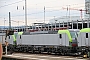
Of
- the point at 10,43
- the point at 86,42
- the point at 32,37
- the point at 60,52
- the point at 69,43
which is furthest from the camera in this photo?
the point at 10,43

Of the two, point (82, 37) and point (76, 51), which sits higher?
point (82, 37)

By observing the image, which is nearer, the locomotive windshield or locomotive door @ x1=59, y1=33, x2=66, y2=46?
the locomotive windshield

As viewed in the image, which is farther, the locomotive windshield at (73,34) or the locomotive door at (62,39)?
the locomotive door at (62,39)

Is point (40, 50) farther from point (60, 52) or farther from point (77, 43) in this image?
point (77, 43)

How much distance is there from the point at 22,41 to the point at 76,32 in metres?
11.0

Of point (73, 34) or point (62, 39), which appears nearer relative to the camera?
point (73, 34)

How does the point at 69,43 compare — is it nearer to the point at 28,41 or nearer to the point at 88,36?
the point at 88,36

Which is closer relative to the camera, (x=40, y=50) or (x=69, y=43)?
(x=69, y=43)

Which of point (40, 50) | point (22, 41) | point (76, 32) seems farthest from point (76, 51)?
point (22, 41)

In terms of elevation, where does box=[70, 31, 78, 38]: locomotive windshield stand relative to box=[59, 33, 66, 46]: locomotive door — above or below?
above

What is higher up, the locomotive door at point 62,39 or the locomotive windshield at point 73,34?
the locomotive windshield at point 73,34

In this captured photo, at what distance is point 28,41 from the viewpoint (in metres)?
33.5

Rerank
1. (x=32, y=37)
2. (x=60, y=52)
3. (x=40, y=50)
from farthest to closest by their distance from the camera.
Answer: (x=32, y=37), (x=40, y=50), (x=60, y=52)

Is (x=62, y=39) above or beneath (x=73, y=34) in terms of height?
beneath
